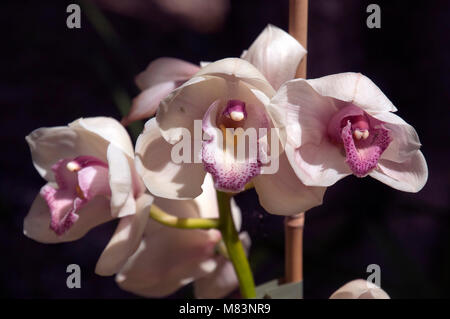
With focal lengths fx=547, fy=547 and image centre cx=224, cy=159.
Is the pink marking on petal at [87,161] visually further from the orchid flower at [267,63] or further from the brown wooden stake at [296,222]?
the brown wooden stake at [296,222]

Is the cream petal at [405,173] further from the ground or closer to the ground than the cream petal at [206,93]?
closer to the ground

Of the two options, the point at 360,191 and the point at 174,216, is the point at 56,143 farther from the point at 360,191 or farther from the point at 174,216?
the point at 360,191

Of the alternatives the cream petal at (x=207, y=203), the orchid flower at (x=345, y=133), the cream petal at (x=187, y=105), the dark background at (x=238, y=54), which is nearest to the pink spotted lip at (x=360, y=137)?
the orchid flower at (x=345, y=133)

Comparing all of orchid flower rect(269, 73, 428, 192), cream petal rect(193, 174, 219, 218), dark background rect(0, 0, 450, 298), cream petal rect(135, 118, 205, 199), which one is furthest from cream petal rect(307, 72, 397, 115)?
dark background rect(0, 0, 450, 298)

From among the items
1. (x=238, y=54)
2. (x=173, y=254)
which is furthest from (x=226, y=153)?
(x=238, y=54)

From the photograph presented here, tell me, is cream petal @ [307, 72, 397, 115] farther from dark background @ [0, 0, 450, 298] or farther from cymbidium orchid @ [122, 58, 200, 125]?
dark background @ [0, 0, 450, 298]

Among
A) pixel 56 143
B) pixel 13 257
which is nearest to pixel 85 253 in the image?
pixel 13 257

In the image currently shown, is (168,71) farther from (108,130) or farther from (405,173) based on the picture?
(405,173)

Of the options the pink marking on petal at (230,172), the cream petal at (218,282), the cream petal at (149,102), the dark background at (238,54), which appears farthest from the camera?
the dark background at (238,54)
